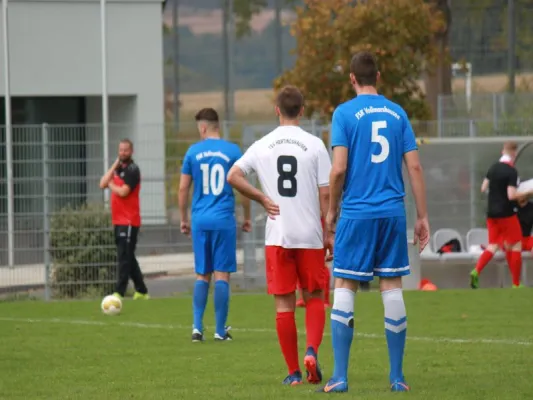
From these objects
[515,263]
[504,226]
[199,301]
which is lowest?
[515,263]

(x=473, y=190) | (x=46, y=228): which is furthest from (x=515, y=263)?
(x=46, y=228)

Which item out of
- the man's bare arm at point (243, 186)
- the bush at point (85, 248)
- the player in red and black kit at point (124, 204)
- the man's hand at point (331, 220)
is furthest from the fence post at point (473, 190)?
the man's hand at point (331, 220)

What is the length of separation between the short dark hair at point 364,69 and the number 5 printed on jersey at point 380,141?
0.30 m

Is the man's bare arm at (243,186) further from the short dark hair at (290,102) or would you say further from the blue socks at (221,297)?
the blue socks at (221,297)

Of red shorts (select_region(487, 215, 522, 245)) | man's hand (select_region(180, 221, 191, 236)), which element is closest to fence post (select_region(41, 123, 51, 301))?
red shorts (select_region(487, 215, 522, 245))

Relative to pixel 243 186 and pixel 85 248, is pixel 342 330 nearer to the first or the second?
pixel 243 186

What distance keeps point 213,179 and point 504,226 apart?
308 inches

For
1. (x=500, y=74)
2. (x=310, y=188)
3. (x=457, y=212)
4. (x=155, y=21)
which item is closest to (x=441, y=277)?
(x=457, y=212)

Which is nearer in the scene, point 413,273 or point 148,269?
point 413,273

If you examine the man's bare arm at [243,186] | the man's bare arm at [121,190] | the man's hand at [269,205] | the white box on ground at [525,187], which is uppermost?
the man's bare arm at [243,186]

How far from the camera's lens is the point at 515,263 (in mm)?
19188

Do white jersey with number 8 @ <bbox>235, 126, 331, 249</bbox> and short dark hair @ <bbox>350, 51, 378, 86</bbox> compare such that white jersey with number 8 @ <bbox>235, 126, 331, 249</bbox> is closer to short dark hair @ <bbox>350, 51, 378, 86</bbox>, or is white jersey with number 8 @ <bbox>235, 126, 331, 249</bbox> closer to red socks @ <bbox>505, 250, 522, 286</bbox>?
short dark hair @ <bbox>350, 51, 378, 86</bbox>

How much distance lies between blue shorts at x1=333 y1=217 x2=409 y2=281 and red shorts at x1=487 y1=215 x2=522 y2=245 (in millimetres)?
10725

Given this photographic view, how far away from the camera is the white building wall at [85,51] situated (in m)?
27.0
